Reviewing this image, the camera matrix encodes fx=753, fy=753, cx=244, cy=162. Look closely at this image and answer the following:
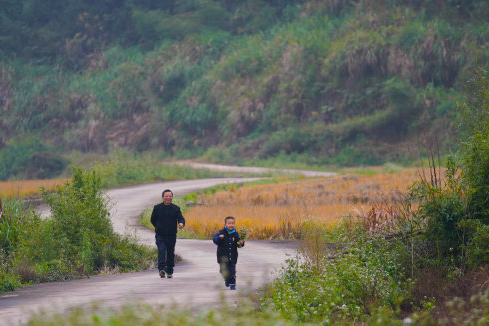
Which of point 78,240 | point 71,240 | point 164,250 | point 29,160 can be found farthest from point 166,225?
point 29,160

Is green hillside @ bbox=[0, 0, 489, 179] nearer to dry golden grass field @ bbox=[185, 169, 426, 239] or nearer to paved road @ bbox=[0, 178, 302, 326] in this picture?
dry golden grass field @ bbox=[185, 169, 426, 239]

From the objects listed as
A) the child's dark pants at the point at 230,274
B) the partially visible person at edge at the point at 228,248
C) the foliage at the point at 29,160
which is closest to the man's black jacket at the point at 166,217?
the partially visible person at edge at the point at 228,248

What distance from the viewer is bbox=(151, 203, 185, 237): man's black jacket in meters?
14.3

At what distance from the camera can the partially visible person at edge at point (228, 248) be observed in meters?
12.5

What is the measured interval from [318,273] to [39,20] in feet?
281

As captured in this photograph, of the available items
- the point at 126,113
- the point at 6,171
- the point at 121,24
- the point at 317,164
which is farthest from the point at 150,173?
the point at 121,24

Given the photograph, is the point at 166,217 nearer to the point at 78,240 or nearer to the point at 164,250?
the point at 164,250

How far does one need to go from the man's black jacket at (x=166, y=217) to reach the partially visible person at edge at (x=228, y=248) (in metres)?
1.87

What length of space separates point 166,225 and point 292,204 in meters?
15.0

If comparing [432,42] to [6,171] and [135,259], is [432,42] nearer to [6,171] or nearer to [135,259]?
[6,171]

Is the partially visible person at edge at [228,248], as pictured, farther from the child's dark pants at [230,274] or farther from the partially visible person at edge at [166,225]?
the partially visible person at edge at [166,225]

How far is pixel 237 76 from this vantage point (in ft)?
245

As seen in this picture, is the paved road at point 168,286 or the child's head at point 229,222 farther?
the child's head at point 229,222

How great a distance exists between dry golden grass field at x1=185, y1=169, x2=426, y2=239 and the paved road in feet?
4.66
